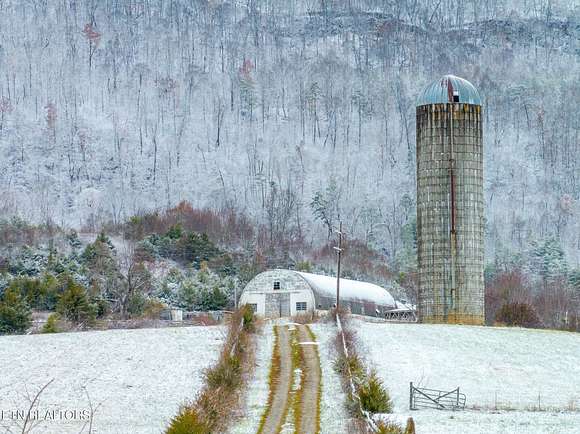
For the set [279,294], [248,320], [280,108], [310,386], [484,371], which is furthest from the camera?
[280,108]

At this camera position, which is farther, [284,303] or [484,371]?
[284,303]

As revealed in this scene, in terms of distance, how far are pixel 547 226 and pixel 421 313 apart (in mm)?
83714

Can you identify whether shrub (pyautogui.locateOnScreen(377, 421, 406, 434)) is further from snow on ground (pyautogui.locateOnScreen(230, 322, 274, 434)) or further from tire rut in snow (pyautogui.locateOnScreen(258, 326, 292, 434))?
snow on ground (pyautogui.locateOnScreen(230, 322, 274, 434))

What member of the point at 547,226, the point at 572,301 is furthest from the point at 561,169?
the point at 572,301

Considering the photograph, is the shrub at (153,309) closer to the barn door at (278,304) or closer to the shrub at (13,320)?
the barn door at (278,304)

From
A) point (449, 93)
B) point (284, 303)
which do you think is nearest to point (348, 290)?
point (284, 303)

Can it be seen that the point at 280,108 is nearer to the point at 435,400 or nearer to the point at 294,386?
the point at 294,386

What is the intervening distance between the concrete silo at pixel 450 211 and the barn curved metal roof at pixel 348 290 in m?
7.19

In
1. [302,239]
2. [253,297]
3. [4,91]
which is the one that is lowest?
[253,297]

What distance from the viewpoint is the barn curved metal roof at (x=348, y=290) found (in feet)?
193

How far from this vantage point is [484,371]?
35062 mm

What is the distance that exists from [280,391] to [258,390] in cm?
54

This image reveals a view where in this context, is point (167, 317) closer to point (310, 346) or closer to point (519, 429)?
point (310, 346)

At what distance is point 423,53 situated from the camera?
527 feet
